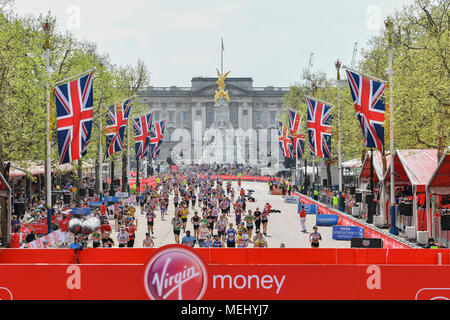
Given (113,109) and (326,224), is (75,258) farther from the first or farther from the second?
(113,109)

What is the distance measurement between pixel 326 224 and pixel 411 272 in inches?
896

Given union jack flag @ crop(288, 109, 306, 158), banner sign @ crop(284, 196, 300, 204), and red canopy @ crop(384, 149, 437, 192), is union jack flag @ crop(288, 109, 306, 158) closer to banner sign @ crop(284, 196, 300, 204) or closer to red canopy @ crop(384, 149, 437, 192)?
banner sign @ crop(284, 196, 300, 204)

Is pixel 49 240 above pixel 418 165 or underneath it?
underneath

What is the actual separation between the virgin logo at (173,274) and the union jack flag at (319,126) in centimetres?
2808

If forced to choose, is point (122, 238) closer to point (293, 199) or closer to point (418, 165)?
point (418, 165)

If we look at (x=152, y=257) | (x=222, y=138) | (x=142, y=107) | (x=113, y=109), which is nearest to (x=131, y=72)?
(x=142, y=107)

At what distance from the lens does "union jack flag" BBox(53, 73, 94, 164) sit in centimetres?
2366

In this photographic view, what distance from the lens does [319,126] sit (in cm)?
3866

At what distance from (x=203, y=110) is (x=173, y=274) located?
14715 centimetres

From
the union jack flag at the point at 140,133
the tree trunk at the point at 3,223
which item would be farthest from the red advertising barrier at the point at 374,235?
the union jack flag at the point at 140,133

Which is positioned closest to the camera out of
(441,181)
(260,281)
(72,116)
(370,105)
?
(260,281)

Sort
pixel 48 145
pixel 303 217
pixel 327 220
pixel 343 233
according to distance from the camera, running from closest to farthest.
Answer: pixel 48 145 → pixel 343 233 → pixel 303 217 → pixel 327 220

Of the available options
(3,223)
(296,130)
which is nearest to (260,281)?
(3,223)

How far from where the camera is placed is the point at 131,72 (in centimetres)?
6159
